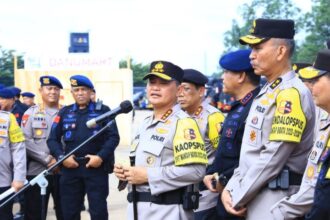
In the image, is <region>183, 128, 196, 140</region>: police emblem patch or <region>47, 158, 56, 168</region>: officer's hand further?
<region>47, 158, 56, 168</region>: officer's hand

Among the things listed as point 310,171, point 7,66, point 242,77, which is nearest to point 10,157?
point 242,77

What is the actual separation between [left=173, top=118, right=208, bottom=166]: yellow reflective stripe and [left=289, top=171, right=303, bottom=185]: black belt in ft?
2.13

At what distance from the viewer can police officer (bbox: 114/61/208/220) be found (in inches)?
156

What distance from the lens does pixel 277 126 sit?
3.48 metres

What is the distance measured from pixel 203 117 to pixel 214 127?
175 mm

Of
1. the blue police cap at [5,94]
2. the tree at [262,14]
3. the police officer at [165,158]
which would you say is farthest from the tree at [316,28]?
the police officer at [165,158]

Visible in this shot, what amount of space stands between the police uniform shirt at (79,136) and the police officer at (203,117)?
114 cm

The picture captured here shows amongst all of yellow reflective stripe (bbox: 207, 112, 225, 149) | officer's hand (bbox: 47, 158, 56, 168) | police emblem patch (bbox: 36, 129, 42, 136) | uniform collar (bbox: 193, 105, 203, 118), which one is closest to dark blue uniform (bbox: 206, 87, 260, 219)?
yellow reflective stripe (bbox: 207, 112, 225, 149)

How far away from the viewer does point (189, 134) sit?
3.98m

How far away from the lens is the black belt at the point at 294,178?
3604 millimetres

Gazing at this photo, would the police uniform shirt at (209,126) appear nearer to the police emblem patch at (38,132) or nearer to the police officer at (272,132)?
the police officer at (272,132)

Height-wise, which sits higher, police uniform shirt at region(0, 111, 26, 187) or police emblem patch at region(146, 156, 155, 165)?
police emblem patch at region(146, 156, 155, 165)

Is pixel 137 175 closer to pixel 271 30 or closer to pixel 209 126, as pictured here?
→ pixel 271 30

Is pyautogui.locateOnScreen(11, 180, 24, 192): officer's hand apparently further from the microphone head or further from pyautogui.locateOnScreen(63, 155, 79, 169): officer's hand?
the microphone head
